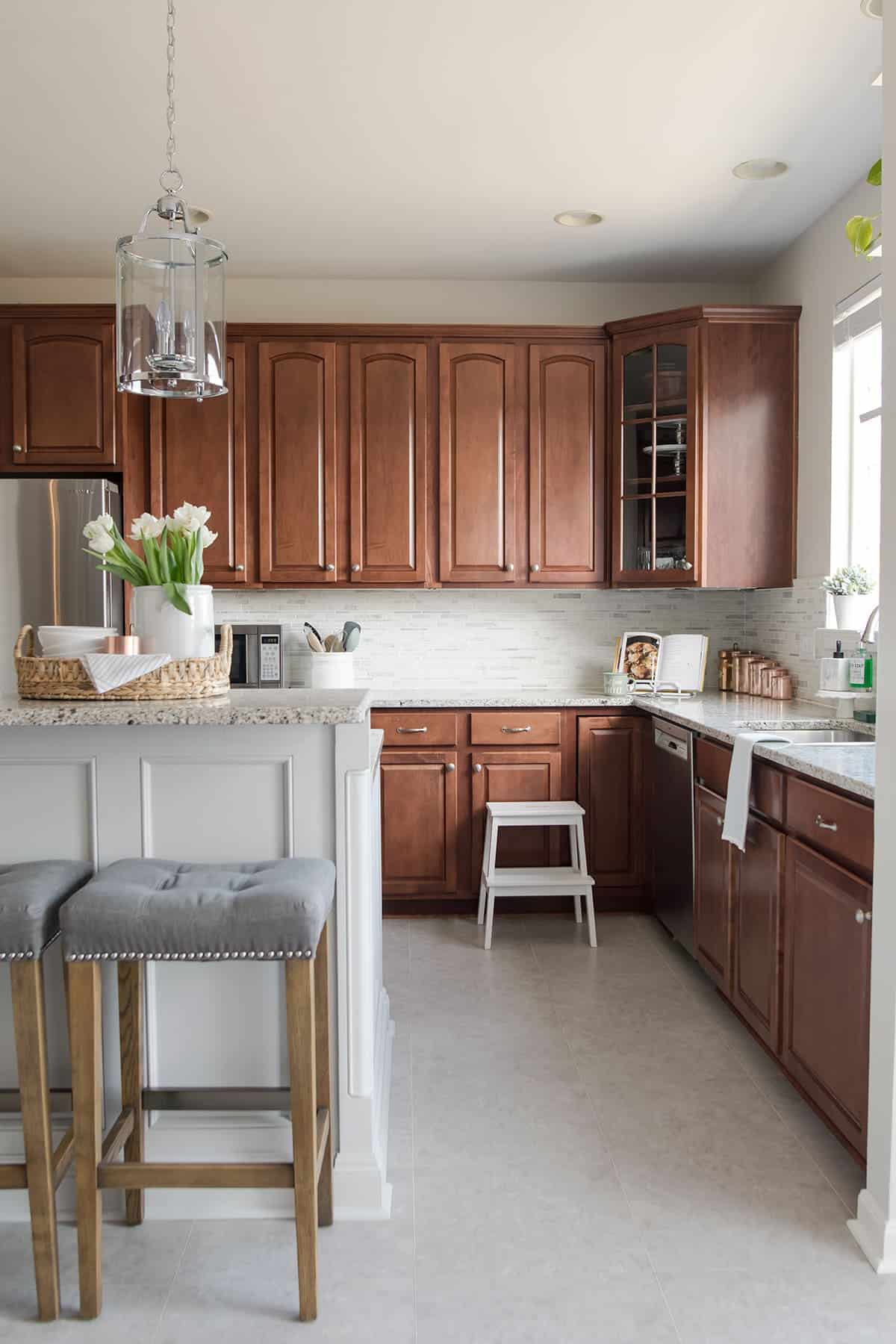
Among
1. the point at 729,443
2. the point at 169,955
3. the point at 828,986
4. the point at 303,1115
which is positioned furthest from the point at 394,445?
the point at 303,1115

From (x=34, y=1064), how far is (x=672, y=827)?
2509 millimetres

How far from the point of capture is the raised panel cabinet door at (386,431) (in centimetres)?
429

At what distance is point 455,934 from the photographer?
3945mm

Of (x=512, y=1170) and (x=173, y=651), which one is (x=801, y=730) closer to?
(x=512, y=1170)

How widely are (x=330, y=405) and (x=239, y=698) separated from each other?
244cm

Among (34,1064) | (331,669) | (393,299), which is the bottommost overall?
(34,1064)

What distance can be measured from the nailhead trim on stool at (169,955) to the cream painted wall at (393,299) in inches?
140

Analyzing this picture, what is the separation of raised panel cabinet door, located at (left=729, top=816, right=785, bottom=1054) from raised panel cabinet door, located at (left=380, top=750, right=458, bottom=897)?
1449mm

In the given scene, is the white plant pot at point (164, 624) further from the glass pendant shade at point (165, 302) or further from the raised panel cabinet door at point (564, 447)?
the raised panel cabinet door at point (564, 447)

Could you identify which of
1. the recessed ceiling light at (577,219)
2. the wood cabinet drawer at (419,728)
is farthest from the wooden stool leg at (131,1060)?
the recessed ceiling light at (577,219)

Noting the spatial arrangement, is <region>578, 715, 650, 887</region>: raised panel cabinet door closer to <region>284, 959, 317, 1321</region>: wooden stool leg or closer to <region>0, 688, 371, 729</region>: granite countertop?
<region>0, 688, 371, 729</region>: granite countertop

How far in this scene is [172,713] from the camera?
191 centimetres

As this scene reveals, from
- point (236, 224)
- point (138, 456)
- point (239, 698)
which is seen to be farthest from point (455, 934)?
point (236, 224)

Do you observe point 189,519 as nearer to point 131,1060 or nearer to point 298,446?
point 131,1060
